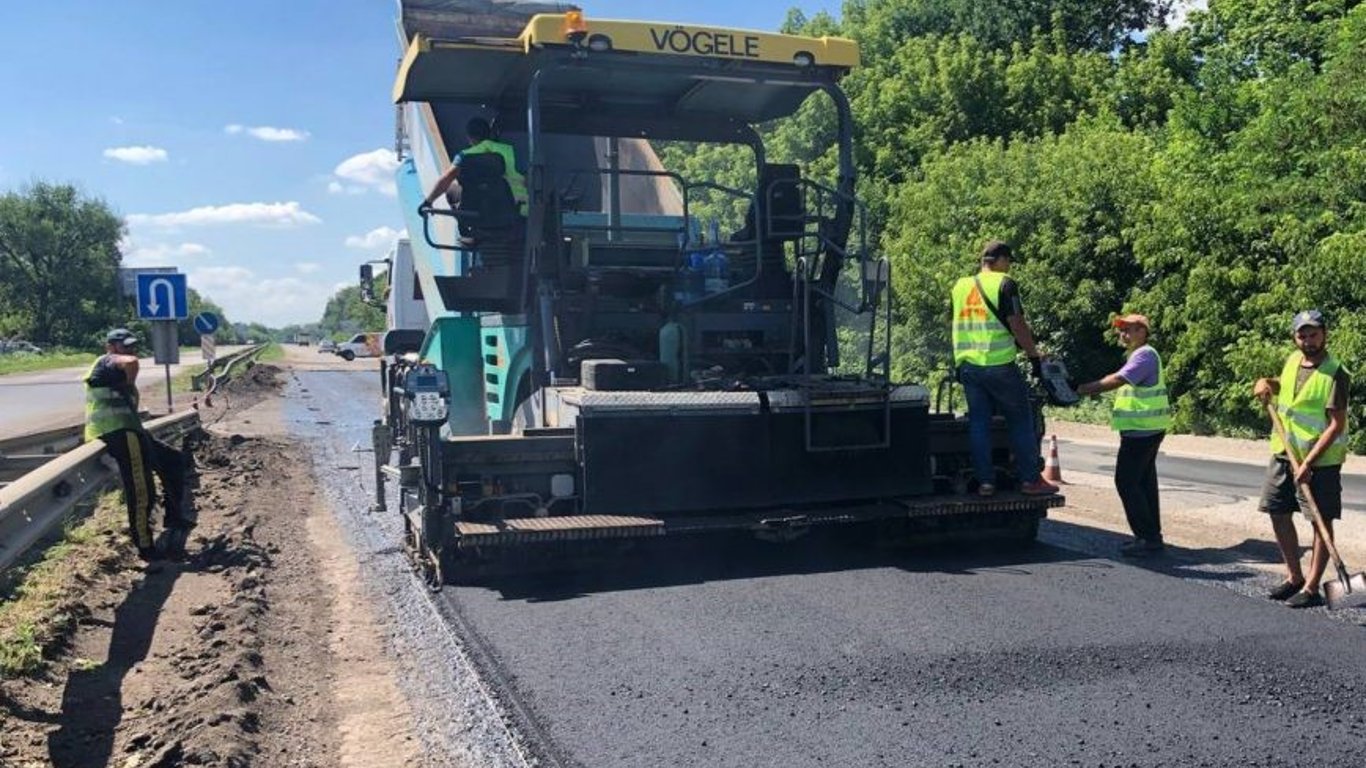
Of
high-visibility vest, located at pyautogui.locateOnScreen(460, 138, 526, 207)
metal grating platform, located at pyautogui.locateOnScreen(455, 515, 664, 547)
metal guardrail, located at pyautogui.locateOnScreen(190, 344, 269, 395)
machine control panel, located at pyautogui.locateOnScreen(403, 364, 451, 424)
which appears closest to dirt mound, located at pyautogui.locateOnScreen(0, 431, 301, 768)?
metal grating platform, located at pyautogui.locateOnScreen(455, 515, 664, 547)

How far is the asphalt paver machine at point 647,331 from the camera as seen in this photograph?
19.0ft

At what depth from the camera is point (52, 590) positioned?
19.4 ft

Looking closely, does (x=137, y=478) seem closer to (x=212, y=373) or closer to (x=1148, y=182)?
(x=1148, y=182)

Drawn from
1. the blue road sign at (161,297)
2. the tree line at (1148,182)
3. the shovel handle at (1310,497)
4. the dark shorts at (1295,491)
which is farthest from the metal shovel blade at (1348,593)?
the blue road sign at (161,297)

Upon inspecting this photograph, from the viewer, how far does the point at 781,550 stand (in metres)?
6.54

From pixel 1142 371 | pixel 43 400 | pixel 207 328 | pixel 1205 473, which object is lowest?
pixel 1205 473

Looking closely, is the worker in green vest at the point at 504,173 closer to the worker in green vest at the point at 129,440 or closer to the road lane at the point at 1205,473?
the worker in green vest at the point at 129,440

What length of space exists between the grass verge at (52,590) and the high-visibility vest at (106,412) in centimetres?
76

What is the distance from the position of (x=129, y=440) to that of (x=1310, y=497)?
22.0 feet

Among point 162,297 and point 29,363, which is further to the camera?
point 29,363

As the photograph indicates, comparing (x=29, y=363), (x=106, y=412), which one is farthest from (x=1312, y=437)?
(x=29, y=363)

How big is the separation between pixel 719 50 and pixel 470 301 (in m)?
2.21

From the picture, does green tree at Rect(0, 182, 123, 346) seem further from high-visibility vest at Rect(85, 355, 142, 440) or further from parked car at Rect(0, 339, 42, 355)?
high-visibility vest at Rect(85, 355, 142, 440)

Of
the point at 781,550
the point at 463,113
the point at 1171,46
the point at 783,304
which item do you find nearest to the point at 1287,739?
the point at 781,550
